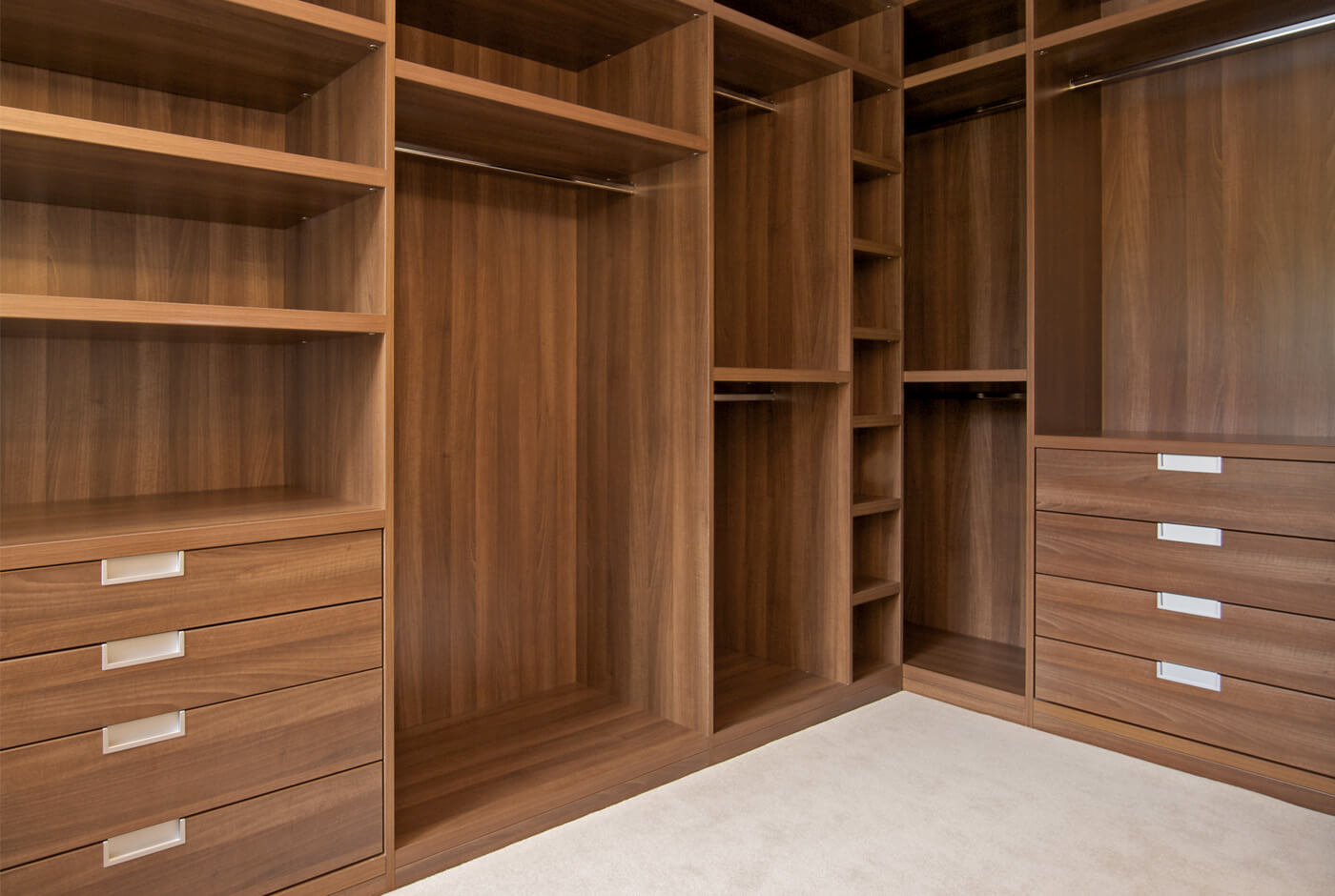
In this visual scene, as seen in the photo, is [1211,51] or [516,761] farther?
[1211,51]

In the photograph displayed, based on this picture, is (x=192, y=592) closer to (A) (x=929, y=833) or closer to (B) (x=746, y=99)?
(A) (x=929, y=833)

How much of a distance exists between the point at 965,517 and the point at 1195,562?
41.9 inches

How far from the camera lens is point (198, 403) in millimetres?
2184

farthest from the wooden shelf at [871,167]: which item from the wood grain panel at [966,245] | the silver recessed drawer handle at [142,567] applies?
the silver recessed drawer handle at [142,567]

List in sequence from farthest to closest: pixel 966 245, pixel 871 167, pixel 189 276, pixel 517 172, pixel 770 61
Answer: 1. pixel 966 245
2. pixel 871 167
3. pixel 770 61
4. pixel 517 172
5. pixel 189 276

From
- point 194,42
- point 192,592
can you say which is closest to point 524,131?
point 194,42

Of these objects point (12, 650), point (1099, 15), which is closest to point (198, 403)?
point (12, 650)

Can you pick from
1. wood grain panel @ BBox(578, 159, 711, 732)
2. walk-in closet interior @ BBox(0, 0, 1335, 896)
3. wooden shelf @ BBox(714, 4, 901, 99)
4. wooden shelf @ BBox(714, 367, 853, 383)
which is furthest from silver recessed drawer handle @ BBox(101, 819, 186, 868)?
wooden shelf @ BBox(714, 4, 901, 99)

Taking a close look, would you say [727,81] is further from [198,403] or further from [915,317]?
[198,403]

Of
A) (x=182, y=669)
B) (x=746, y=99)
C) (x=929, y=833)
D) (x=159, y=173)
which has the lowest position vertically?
(x=929, y=833)

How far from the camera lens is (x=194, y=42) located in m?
1.80

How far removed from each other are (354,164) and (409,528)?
1139mm

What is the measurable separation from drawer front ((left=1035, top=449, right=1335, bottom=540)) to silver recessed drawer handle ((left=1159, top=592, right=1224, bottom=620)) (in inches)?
8.2

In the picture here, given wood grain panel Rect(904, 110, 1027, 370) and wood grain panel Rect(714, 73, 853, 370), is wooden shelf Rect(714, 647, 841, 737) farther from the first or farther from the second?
wood grain panel Rect(904, 110, 1027, 370)
